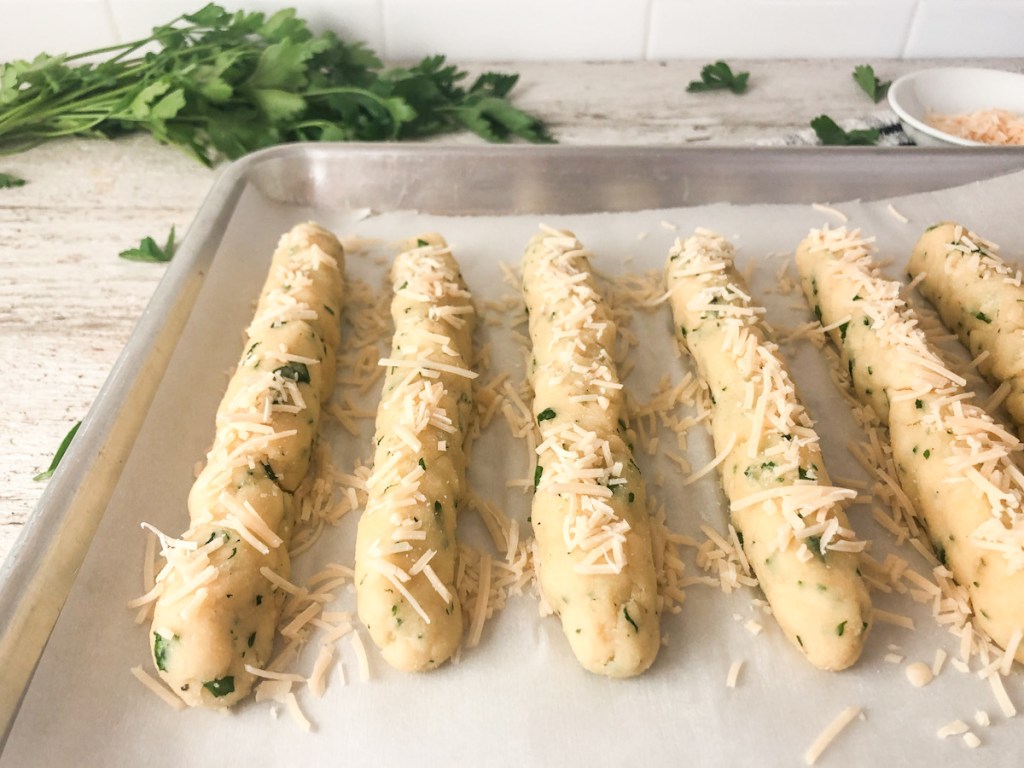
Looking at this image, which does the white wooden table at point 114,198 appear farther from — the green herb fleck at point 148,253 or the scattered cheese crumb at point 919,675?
the scattered cheese crumb at point 919,675

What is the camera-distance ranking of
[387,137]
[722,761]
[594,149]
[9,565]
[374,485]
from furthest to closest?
[387,137] → [594,149] → [374,485] → [9,565] → [722,761]

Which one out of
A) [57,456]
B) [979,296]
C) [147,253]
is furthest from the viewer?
[147,253]

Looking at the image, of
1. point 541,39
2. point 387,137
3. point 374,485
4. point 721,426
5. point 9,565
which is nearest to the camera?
point 9,565

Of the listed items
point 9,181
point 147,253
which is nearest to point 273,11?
point 9,181

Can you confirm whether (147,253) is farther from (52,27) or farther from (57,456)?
(52,27)

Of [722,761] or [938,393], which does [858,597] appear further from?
[938,393]

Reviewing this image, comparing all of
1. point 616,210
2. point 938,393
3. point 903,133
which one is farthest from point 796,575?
point 903,133
